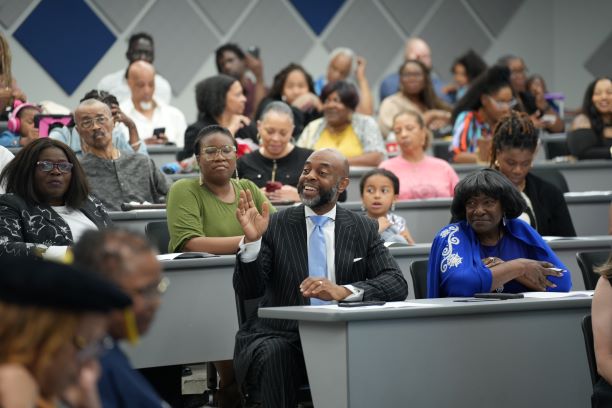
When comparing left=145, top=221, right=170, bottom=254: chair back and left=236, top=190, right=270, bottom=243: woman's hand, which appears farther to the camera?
left=145, top=221, right=170, bottom=254: chair back

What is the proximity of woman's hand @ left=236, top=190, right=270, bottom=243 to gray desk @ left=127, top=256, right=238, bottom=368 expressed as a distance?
0.45m

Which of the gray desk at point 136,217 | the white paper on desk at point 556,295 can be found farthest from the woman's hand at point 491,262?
the gray desk at point 136,217

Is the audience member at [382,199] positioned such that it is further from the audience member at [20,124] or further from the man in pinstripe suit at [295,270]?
the audience member at [20,124]

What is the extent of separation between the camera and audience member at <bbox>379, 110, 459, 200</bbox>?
7.03 metres

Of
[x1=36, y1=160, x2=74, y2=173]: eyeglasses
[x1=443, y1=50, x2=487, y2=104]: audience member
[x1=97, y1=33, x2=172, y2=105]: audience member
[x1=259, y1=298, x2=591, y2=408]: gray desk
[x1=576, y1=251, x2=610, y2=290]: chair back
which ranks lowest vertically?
[x1=259, y1=298, x2=591, y2=408]: gray desk

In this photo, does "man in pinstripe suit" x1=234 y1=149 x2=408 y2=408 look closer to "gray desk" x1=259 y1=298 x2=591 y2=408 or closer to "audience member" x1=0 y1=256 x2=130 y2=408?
"gray desk" x1=259 y1=298 x2=591 y2=408

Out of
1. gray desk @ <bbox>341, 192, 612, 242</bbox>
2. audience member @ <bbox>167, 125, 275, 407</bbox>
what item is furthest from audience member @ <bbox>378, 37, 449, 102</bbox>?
audience member @ <bbox>167, 125, 275, 407</bbox>

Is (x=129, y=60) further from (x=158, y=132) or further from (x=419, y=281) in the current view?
(x=419, y=281)

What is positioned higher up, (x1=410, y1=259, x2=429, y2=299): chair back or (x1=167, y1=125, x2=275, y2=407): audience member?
(x1=167, y1=125, x2=275, y2=407): audience member

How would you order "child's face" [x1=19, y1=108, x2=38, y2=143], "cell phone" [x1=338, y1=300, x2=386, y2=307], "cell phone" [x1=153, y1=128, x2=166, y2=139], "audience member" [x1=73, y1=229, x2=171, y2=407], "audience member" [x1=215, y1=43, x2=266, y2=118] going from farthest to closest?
"audience member" [x1=215, y1=43, x2=266, y2=118] → "cell phone" [x1=153, y1=128, x2=166, y2=139] → "child's face" [x1=19, y1=108, x2=38, y2=143] → "cell phone" [x1=338, y1=300, x2=386, y2=307] → "audience member" [x1=73, y1=229, x2=171, y2=407]

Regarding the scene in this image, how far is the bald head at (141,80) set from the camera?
26.9ft

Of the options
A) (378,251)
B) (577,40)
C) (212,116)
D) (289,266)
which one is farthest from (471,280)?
(577,40)

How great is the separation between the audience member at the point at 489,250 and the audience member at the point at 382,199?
1.20m

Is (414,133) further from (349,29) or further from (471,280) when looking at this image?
(349,29)
